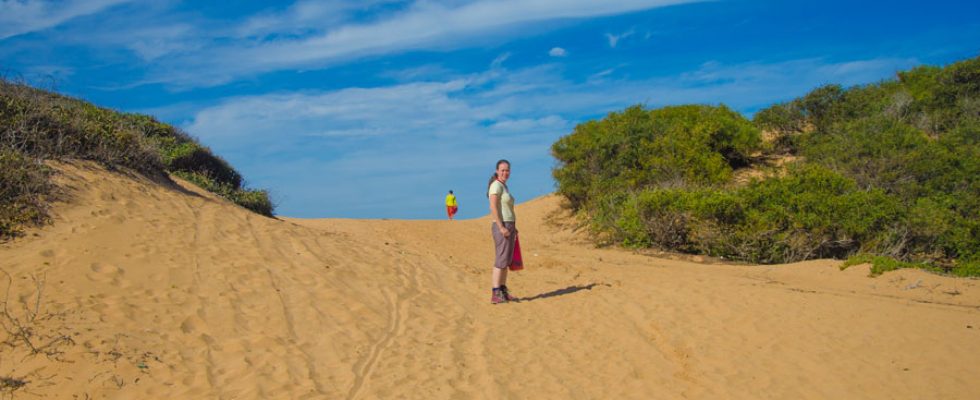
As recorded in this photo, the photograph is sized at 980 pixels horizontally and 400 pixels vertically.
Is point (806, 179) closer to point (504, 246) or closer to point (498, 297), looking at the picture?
point (498, 297)

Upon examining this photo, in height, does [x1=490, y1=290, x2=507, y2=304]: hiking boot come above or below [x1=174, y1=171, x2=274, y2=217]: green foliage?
below

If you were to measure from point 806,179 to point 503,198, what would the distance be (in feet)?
34.8

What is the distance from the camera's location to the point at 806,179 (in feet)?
51.3

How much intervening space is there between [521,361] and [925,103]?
2958 centimetres

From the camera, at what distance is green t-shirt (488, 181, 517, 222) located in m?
8.40

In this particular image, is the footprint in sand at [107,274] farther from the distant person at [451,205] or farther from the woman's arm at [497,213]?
the distant person at [451,205]

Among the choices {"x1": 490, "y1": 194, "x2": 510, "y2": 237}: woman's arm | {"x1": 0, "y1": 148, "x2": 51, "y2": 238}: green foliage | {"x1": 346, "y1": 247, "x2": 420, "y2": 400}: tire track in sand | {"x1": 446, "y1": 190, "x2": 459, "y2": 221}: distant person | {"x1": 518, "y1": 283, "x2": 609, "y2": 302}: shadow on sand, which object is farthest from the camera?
{"x1": 446, "y1": 190, "x2": 459, "y2": 221}: distant person

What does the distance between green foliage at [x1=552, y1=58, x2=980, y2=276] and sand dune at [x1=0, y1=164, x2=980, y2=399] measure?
3.37 meters

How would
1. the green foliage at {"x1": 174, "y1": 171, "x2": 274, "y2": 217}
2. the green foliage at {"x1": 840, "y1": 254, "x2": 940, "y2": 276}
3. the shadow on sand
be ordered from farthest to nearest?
the green foliage at {"x1": 174, "y1": 171, "x2": 274, "y2": 217} < the green foliage at {"x1": 840, "y1": 254, "x2": 940, "y2": 276} < the shadow on sand

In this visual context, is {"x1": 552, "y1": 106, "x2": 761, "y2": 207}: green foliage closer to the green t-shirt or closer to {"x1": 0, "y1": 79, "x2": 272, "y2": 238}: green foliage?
the green t-shirt

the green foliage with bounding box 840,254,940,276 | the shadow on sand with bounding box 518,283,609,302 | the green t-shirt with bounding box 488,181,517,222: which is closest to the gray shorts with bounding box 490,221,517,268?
the green t-shirt with bounding box 488,181,517,222

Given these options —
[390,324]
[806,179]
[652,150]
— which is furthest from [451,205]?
[390,324]

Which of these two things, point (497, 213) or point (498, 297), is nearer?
point (497, 213)

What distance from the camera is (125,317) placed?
587 centimetres
